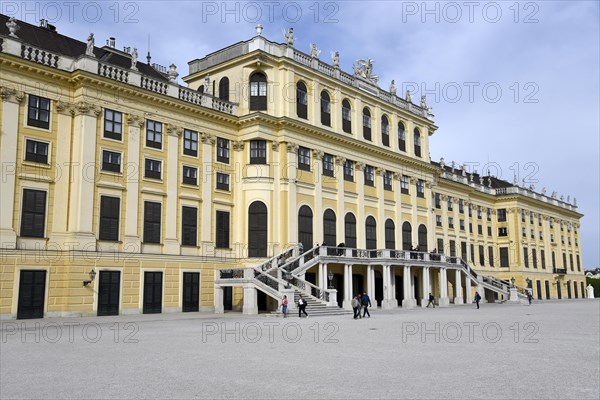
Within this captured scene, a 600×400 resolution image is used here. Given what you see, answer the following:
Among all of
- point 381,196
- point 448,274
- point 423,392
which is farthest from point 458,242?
point 423,392

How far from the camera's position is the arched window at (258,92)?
43125mm

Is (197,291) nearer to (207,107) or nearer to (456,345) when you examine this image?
(207,107)

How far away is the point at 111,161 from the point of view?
34781 mm

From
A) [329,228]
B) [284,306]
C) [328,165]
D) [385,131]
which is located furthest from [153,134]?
[385,131]

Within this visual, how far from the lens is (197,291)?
38469 mm

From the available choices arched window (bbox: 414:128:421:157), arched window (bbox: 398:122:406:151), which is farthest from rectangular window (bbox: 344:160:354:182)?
arched window (bbox: 414:128:421:157)

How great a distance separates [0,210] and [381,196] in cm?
3124

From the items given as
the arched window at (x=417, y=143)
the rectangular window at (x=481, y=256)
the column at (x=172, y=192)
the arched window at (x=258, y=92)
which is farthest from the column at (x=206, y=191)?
the rectangular window at (x=481, y=256)

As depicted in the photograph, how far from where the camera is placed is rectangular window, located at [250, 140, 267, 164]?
42531 mm

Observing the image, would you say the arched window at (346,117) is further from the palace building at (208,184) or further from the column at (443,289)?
the column at (443,289)

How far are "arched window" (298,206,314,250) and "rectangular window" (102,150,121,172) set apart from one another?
14120 mm

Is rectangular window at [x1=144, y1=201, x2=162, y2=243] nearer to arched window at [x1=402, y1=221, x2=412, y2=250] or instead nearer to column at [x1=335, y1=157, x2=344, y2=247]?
column at [x1=335, y1=157, x2=344, y2=247]

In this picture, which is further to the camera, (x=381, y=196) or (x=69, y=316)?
(x=381, y=196)

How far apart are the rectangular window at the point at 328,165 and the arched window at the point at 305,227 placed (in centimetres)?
388
